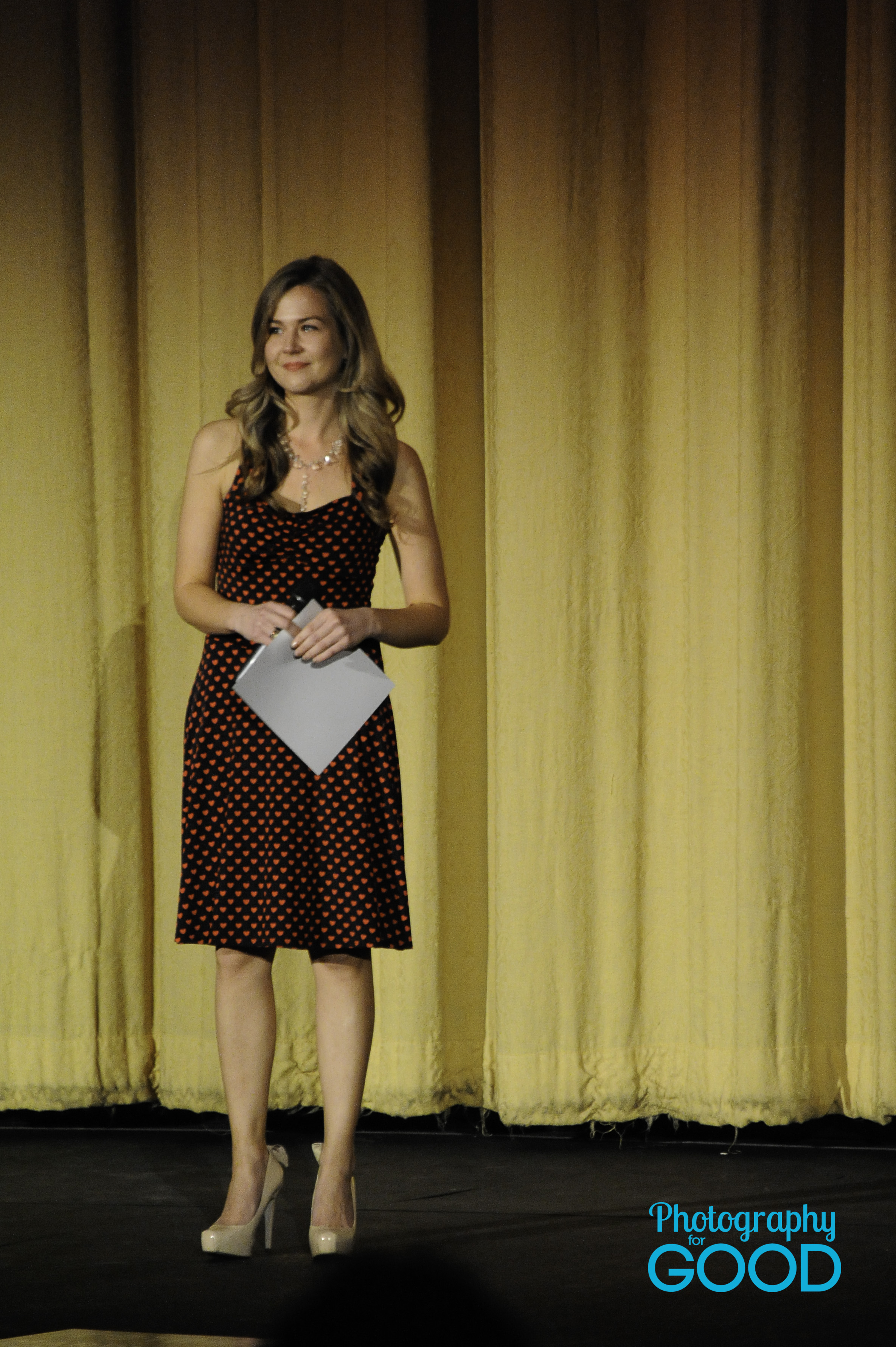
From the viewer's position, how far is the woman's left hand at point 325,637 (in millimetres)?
1834

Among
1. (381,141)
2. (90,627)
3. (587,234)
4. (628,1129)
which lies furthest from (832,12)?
(628,1129)

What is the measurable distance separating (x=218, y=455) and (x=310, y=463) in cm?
13

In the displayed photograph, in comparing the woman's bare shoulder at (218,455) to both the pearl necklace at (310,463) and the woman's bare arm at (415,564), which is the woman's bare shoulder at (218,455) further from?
the woman's bare arm at (415,564)

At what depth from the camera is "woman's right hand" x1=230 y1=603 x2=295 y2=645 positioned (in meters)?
1.84

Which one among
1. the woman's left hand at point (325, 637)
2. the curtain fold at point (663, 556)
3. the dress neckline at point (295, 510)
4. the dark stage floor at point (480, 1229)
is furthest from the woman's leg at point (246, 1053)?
the curtain fold at point (663, 556)

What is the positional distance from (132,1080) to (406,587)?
4.12 feet

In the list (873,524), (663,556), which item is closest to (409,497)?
(663,556)

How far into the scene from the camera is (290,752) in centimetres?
194

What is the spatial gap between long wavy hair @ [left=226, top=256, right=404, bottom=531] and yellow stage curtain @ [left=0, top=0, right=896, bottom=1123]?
2.16ft

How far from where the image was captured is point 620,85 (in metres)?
2.64

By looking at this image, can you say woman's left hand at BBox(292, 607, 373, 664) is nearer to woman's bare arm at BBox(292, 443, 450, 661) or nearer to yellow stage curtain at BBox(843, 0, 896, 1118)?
woman's bare arm at BBox(292, 443, 450, 661)

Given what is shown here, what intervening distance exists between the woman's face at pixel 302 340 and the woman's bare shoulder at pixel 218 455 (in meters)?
0.11

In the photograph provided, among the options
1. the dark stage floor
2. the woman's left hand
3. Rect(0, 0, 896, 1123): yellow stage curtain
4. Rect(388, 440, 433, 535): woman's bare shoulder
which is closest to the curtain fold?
Rect(0, 0, 896, 1123): yellow stage curtain

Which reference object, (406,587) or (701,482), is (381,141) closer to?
(701,482)
